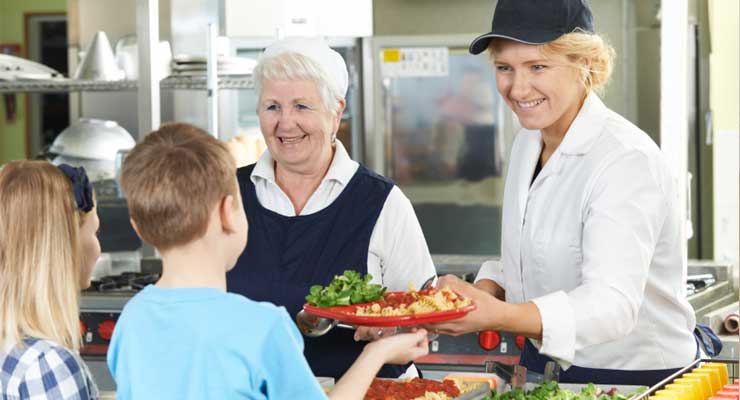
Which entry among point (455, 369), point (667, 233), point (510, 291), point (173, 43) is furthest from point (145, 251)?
point (667, 233)

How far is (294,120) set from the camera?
2881 millimetres

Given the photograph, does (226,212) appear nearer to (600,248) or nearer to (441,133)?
(600,248)

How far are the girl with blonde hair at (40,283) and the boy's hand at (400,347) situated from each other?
1.88ft

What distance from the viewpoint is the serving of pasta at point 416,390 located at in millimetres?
2402

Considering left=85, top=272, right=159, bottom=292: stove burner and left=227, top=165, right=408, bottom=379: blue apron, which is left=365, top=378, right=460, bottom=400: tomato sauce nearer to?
left=227, top=165, right=408, bottom=379: blue apron

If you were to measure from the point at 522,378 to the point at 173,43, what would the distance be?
4480mm

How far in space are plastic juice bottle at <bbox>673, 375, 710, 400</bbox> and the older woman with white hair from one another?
29.8 inches

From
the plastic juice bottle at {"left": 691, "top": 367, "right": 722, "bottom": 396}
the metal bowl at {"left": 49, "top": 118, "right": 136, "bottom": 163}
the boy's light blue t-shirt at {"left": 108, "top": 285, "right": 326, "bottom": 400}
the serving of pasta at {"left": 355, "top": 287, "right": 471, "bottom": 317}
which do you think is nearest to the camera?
the boy's light blue t-shirt at {"left": 108, "top": 285, "right": 326, "bottom": 400}

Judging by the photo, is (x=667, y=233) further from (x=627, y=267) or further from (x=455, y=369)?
(x=455, y=369)

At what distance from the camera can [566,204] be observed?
97.8 inches

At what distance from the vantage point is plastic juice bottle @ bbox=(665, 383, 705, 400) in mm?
2271

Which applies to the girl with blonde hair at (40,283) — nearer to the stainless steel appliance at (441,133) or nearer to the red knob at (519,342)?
the red knob at (519,342)

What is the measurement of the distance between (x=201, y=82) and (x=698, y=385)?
10.5 feet

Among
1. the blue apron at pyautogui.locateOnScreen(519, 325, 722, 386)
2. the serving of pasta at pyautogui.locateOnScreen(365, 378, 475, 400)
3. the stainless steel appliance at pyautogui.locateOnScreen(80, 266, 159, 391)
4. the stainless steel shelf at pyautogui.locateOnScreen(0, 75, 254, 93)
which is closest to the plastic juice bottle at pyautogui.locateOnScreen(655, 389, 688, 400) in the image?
the blue apron at pyautogui.locateOnScreen(519, 325, 722, 386)
